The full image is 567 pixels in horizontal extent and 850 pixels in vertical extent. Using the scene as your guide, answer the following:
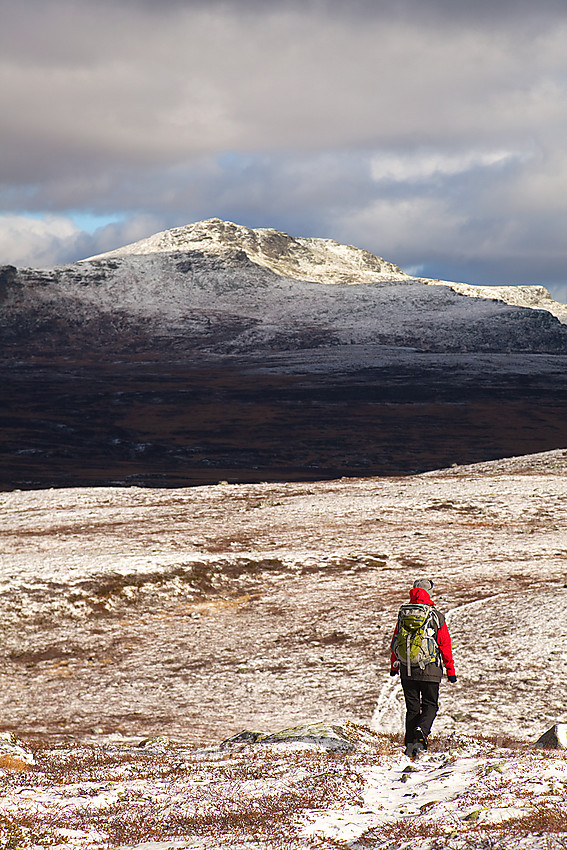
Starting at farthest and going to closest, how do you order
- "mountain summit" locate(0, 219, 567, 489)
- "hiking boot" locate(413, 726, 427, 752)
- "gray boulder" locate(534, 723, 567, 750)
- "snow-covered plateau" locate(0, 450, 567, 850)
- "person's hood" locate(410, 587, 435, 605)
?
"mountain summit" locate(0, 219, 567, 489) → "person's hood" locate(410, 587, 435, 605) → "hiking boot" locate(413, 726, 427, 752) → "gray boulder" locate(534, 723, 567, 750) → "snow-covered plateau" locate(0, 450, 567, 850)

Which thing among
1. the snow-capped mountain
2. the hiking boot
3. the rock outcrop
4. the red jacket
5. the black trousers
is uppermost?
the snow-capped mountain

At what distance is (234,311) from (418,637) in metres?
151

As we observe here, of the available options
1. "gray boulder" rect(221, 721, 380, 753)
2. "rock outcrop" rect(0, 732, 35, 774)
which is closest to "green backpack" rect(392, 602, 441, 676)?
"gray boulder" rect(221, 721, 380, 753)

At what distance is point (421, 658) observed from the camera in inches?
396

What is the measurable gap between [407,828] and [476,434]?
2929 inches

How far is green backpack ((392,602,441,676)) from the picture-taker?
10.1 metres

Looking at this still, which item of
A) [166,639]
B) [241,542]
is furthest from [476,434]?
[166,639]

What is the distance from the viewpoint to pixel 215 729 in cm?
1302

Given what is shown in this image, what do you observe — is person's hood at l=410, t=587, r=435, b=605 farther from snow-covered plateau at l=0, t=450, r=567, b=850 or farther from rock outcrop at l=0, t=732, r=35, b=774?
rock outcrop at l=0, t=732, r=35, b=774

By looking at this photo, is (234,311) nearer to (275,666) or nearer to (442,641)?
(275,666)

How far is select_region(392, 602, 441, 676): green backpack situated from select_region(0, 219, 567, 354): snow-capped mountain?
12572cm

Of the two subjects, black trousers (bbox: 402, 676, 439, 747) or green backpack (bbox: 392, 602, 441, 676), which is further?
black trousers (bbox: 402, 676, 439, 747)

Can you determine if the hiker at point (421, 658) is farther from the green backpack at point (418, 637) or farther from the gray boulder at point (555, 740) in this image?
the gray boulder at point (555, 740)

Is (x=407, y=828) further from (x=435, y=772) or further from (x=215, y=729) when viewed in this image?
(x=215, y=729)
